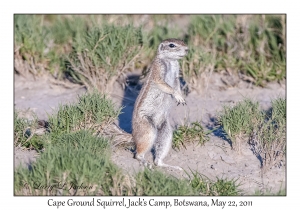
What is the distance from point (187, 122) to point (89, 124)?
51.7 inches

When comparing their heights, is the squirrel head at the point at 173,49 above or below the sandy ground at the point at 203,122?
above

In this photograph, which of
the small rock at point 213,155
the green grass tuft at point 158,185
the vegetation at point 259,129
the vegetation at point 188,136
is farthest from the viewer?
the vegetation at point 188,136

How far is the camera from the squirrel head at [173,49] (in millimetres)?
7594

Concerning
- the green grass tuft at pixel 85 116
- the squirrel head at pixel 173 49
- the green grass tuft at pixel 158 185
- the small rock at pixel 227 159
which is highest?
the squirrel head at pixel 173 49

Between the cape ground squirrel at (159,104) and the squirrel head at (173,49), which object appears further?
the squirrel head at (173,49)

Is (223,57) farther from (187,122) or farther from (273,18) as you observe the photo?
(187,122)

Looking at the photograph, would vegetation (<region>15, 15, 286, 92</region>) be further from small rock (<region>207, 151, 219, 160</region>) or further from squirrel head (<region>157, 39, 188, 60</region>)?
small rock (<region>207, 151, 219, 160</region>)

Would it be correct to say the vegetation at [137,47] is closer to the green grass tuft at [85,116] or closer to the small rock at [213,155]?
the green grass tuft at [85,116]

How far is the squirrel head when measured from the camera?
7594 millimetres

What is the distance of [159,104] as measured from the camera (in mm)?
7652

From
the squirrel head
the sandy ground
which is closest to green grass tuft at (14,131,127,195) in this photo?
the sandy ground

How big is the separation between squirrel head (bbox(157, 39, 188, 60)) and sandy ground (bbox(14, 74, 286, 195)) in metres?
0.80

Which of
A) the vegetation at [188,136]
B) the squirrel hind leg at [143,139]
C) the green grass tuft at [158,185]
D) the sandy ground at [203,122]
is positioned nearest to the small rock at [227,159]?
the sandy ground at [203,122]
